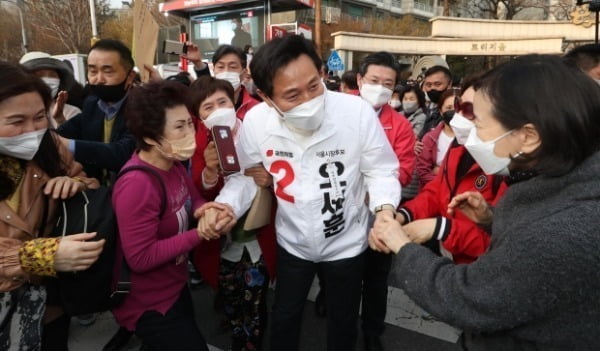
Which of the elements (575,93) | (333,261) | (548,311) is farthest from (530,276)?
(333,261)

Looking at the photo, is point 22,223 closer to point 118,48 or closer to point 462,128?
point 118,48

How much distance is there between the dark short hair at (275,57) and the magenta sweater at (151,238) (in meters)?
Result: 0.67

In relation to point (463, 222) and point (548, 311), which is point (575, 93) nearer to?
→ point (548, 311)

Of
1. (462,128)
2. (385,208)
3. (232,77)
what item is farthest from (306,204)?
(232,77)

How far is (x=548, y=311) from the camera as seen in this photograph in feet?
3.37

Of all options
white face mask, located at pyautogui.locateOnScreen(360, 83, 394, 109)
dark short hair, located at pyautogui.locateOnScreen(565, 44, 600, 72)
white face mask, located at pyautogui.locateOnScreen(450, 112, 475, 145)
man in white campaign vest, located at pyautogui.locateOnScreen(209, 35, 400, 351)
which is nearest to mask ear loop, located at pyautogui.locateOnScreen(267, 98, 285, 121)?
man in white campaign vest, located at pyautogui.locateOnScreen(209, 35, 400, 351)

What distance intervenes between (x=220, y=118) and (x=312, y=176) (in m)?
0.88

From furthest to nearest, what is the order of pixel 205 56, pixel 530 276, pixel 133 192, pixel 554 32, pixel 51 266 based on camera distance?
pixel 554 32
pixel 205 56
pixel 133 192
pixel 51 266
pixel 530 276

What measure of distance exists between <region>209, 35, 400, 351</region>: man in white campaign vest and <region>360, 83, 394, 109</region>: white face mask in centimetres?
87

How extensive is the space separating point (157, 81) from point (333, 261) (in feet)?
4.29

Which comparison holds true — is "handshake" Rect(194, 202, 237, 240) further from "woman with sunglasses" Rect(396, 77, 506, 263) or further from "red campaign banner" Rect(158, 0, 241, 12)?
"red campaign banner" Rect(158, 0, 241, 12)

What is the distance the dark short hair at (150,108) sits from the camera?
72.7 inches

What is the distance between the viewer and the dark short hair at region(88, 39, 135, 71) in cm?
257

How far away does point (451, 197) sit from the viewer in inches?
78.6
